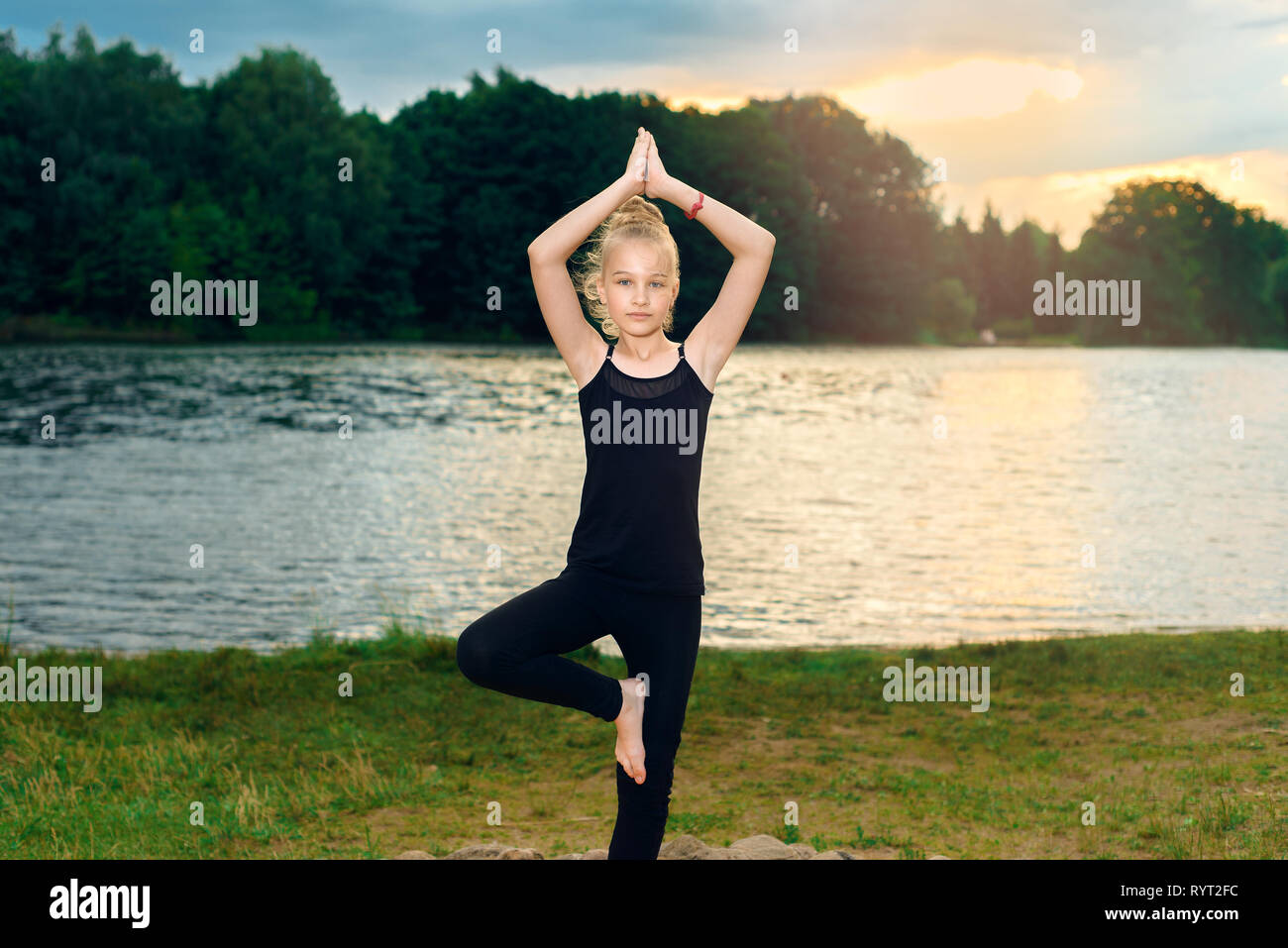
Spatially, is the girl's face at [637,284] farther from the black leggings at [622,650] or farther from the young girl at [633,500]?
the black leggings at [622,650]

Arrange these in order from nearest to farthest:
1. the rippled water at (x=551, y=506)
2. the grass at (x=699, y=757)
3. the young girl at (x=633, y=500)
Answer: the young girl at (x=633, y=500), the grass at (x=699, y=757), the rippled water at (x=551, y=506)

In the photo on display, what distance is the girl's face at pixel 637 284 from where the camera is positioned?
4438mm

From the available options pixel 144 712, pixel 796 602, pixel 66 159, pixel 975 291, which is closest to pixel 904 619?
pixel 796 602

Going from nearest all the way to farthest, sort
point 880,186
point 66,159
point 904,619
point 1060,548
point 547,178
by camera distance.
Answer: point 904,619 < point 1060,548 < point 66,159 < point 547,178 < point 880,186

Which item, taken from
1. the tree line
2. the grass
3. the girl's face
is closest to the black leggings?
the girl's face

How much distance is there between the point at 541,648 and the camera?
4242mm

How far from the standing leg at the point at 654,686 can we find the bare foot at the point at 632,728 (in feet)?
0.11

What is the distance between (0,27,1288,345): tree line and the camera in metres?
69.2

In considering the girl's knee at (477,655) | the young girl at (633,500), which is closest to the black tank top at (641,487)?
the young girl at (633,500)

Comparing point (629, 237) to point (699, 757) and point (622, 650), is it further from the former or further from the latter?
point (699, 757)
